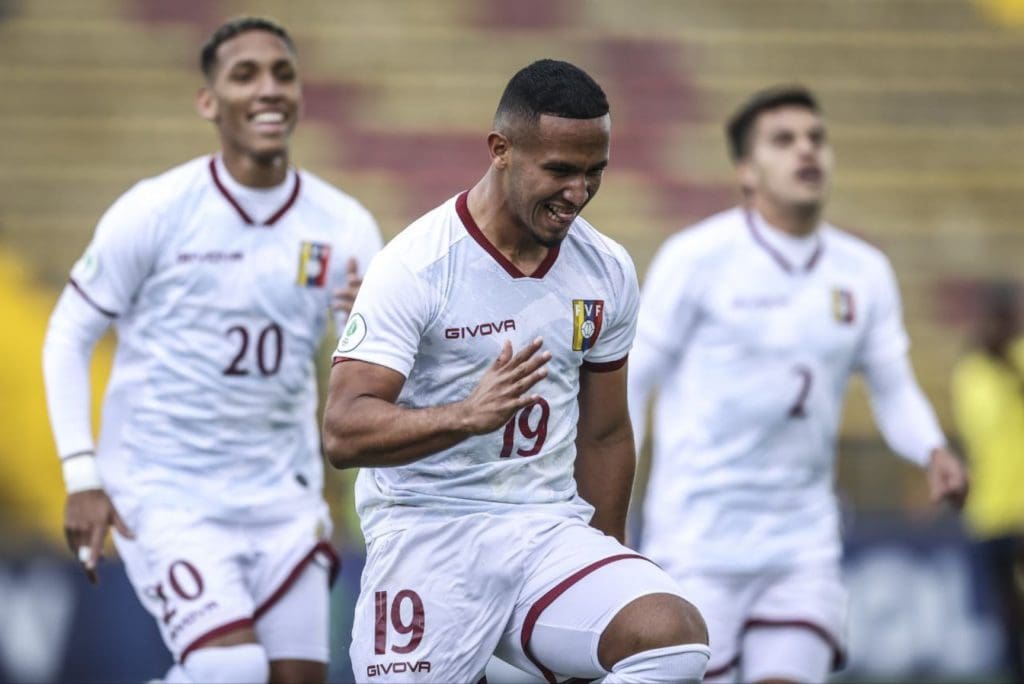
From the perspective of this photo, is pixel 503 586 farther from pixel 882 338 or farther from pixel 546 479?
pixel 882 338

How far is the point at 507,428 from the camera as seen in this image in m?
4.73

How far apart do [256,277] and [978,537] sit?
5.76m

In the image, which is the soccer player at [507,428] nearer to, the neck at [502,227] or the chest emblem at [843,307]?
the neck at [502,227]

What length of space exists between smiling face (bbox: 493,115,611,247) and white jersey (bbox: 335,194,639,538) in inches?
7.6

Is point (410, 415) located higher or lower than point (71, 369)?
lower

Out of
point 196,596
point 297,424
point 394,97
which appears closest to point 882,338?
point 297,424

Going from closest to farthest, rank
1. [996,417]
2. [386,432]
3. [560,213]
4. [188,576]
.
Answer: [386,432] → [560,213] → [188,576] → [996,417]

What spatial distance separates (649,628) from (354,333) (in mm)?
1028

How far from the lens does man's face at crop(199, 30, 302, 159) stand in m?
6.07

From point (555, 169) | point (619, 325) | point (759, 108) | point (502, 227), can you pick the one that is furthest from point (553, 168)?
point (759, 108)

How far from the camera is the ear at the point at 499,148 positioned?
15.0ft

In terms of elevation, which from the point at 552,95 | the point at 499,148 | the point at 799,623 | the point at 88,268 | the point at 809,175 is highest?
the point at 809,175

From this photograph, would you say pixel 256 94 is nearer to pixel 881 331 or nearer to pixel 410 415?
pixel 410 415

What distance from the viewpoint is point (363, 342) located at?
4.44 meters
